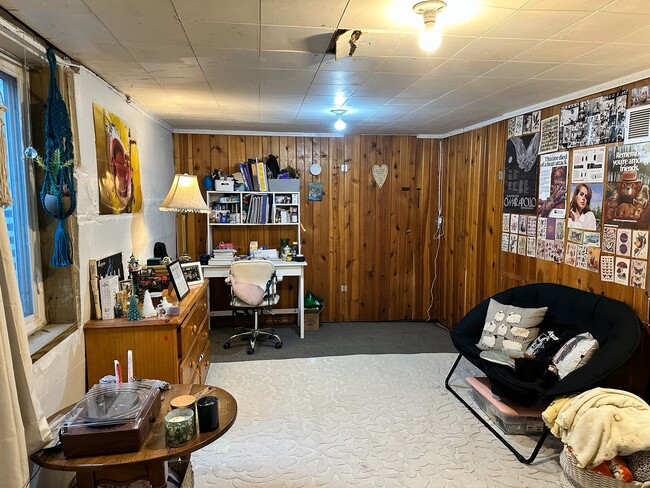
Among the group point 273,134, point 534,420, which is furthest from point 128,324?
point 273,134

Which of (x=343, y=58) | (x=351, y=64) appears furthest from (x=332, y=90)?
(x=343, y=58)

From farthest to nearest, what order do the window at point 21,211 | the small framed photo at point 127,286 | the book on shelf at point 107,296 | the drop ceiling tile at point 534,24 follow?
1. the small framed photo at point 127,286
2. the book on shelf at point 107,296
3. the window at point 21,211
4. the drop ceiling tile at point 534,24

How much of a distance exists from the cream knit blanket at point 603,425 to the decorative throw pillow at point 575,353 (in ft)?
1.11

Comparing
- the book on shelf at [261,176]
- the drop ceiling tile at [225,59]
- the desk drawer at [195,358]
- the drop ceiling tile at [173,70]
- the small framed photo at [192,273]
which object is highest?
the drop ceiling tile at [173,70]

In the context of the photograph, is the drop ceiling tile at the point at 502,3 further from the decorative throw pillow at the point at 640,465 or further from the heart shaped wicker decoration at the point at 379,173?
the heart shaped wicker decoration at the point at 379,173

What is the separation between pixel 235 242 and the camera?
4.98m

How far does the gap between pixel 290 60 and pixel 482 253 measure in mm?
2818

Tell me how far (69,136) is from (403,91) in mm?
2071

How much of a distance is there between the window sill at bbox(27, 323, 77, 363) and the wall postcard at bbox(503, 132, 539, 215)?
3311 mm

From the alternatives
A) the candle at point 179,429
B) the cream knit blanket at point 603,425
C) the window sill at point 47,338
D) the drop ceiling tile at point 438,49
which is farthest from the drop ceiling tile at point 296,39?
the cream knit blanket at point 603,425

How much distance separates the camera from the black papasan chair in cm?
233

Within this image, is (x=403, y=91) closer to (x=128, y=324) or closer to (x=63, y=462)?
(x=128, y=324)

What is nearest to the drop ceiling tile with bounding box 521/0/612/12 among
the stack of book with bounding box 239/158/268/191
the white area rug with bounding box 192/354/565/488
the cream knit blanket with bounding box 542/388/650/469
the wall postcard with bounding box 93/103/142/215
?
the cream knit blanket with bounding box 542/388/650/469

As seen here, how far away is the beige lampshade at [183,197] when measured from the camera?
10.4 feet
